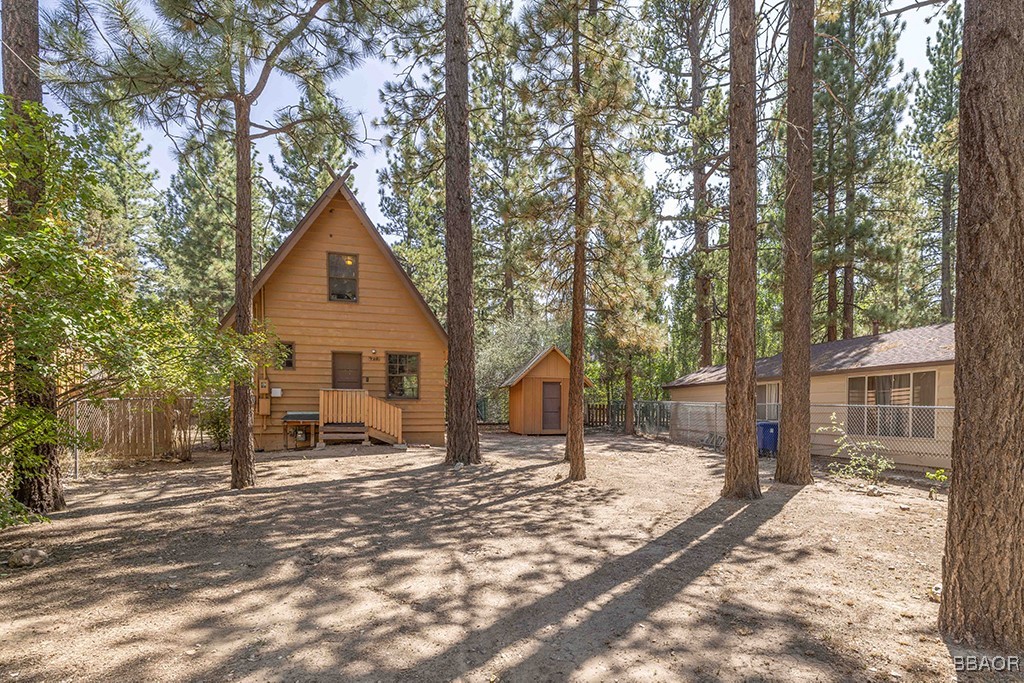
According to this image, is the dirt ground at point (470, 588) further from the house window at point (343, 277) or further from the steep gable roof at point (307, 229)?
the house window at point (343, 277)

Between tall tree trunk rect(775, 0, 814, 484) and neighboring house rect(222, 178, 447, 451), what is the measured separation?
9.18 metres

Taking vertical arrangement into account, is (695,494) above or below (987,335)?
below

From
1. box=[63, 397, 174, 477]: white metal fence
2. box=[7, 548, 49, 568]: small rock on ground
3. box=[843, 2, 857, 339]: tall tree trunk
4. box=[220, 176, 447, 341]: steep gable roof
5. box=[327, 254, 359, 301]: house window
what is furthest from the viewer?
box=[843, 2, 857, 339]: tall tree trunk

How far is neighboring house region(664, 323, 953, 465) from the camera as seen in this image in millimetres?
11102

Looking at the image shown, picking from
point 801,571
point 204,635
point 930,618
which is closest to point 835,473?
point 801,571

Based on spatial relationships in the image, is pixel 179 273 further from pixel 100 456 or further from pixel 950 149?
pixel 950 149

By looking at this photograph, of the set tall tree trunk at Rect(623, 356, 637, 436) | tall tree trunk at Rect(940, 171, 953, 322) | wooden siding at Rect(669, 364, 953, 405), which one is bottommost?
tall tree trunk at Rect(623, 356, 637, 436)

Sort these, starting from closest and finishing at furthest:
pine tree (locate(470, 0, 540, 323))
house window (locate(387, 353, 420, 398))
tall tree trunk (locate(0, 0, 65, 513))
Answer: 1. tall tree trunk (locate(0, 0, 65, 513))
2. pine tree (locate(470, 0, 540, 323))
3. house window (locate(387, 353, 420, 398))

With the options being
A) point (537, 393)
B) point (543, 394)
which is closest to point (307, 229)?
point (537, 393)

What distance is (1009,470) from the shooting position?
120 inches

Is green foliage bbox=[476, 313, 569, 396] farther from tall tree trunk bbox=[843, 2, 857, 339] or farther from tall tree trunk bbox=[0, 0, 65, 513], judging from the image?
tall tree trunk bbox=[0, 0, 65, 513]

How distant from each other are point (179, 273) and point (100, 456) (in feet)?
61.9

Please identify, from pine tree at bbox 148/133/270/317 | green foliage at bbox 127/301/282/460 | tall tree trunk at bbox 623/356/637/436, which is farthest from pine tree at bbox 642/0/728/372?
pine tree at bbox 148/133/270/317

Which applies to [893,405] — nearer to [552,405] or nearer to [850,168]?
[850,168]
